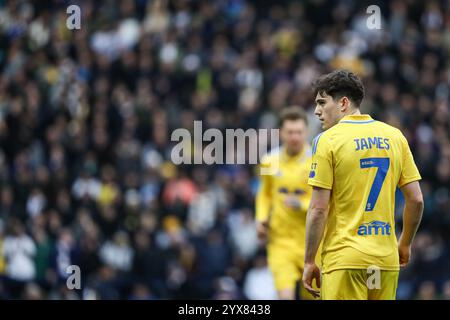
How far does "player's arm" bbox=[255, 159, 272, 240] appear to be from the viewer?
Result: 36.1 feet

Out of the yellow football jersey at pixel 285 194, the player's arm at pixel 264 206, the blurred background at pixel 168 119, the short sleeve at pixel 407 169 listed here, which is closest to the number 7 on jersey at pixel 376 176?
the short sleeve at pixel 407 169

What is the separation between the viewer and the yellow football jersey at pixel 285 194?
10.9 m

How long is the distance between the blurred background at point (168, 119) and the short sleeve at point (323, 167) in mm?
8182

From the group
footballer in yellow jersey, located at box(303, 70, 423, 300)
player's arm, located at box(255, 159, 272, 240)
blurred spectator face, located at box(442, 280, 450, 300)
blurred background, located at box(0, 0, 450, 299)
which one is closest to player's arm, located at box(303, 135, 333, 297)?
footballer in yellow jersey, located at box(303, 70, 423, 300)

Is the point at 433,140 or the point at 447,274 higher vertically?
the point at 433,140

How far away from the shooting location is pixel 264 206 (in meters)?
11.2

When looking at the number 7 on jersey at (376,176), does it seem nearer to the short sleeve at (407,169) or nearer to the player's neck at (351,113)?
the short sleeve at (407,169)

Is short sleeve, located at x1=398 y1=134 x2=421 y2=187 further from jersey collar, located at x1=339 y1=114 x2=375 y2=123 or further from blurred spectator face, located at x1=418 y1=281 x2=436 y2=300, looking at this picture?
blurred spectator face, located at x1=418 y1=281 x2=436 y2=300

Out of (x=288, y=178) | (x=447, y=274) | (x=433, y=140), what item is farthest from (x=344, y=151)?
(x=433, y=140)

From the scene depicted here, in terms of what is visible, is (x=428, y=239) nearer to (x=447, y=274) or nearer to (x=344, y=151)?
(x=447, y=274)

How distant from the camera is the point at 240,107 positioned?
19.6 metres

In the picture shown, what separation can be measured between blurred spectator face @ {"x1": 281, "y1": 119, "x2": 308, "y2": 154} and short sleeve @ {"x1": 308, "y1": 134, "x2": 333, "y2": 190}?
3512mm

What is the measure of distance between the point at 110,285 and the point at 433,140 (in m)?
6.02

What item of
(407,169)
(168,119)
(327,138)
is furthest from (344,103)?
(168,119)
